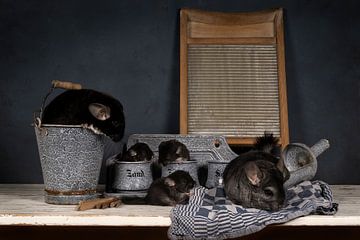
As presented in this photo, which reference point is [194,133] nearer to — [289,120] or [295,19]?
[289,120]

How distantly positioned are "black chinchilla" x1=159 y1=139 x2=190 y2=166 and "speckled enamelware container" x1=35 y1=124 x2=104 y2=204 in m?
0.25

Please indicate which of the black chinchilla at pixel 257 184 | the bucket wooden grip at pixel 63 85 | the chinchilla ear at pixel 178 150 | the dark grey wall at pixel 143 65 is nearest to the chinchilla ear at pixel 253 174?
the black chinchilla at pixel 257 184

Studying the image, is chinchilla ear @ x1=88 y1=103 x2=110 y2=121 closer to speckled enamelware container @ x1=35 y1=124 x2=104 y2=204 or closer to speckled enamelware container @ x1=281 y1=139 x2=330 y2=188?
speckled enamelware container @ x1=35 y1=124 x2=104 y2=204

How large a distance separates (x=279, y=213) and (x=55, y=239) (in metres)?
0.70

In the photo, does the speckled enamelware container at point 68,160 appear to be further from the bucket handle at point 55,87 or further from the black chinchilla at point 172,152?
the black chinchilla at point 172,152

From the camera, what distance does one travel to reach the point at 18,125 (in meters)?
1.85

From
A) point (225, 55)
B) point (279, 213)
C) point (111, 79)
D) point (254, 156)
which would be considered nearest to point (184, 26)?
point (225, 55)

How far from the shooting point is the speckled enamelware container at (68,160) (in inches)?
49.5

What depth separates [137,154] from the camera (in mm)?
1450

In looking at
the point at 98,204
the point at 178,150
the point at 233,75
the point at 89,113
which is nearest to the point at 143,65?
the point at 233,75

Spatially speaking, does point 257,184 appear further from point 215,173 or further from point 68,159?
point 68,159

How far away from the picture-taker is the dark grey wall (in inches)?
72.9

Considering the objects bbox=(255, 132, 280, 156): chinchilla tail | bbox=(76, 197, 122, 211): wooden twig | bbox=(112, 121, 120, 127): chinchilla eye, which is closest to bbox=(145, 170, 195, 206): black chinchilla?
bbox=(76, 197, 122, 211): wooden twig

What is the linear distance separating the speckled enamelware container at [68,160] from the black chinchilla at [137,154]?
143 mm
